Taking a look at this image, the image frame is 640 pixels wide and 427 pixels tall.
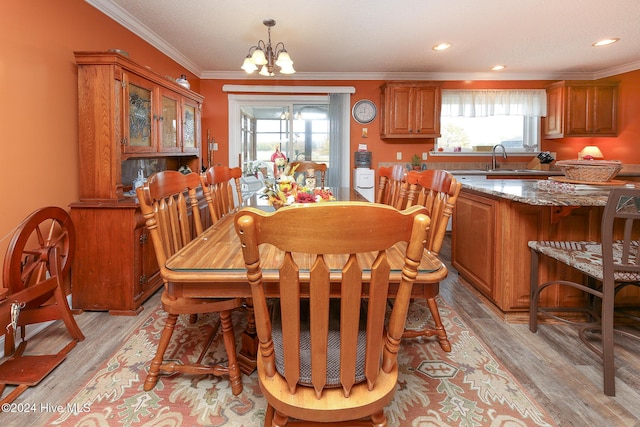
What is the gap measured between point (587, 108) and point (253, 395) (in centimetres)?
585

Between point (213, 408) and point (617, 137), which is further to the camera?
point (617, 137)

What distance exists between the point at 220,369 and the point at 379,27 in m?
3.28

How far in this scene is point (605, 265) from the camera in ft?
5.61

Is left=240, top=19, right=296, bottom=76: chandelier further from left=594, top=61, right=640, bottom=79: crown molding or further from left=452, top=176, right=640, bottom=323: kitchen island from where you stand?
left=594, top=61, right=640, bottom=79: crown molding

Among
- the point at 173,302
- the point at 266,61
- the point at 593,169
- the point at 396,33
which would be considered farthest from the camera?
the point at 396,33

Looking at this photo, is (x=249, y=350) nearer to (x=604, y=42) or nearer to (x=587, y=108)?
(x=604, y=42)

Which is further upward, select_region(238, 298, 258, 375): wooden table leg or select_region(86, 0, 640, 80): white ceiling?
select_region(86, 0, 640, 80): white ceiling

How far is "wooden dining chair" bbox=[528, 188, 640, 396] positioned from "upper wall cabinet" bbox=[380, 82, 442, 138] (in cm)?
315

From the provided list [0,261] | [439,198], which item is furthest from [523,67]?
[0,261]

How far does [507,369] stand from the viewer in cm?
189

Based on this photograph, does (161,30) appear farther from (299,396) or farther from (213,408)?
(299,396)

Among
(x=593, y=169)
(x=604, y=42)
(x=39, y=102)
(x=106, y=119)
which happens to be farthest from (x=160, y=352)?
(x=604, y=42)

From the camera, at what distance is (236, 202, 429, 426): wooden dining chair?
31.8 inches

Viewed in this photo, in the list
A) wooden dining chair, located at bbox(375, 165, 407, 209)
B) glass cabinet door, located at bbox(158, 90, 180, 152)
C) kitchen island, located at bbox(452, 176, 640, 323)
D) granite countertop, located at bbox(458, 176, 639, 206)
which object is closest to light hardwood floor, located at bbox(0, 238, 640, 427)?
kitchen island, located at bbox(452, 176, 640, 323)
